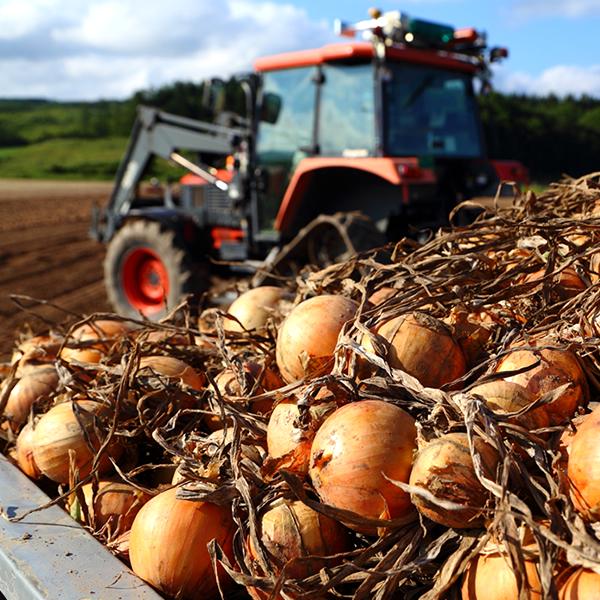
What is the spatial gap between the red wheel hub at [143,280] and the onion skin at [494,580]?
631 cm

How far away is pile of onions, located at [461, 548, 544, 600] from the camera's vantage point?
1271 mm

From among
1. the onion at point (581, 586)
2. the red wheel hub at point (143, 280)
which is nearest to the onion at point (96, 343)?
the onion at point (581, 586)

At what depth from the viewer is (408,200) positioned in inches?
222

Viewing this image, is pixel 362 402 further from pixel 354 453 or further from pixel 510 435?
pixel 510 435

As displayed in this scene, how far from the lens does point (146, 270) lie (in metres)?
7.64

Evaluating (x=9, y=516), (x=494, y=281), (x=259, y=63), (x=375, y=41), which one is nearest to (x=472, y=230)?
(x=494, y=281)

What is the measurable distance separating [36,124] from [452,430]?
3440 inches

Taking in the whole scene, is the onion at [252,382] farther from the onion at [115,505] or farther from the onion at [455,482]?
the onion at [455,482]

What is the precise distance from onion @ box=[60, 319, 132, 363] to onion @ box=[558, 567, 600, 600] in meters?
1.58

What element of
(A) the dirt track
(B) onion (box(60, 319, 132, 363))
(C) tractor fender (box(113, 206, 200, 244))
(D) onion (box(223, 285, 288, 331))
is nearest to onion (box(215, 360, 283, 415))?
(D) onion (box(223, 285, 288, 331))

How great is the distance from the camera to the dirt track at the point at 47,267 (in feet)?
28.2

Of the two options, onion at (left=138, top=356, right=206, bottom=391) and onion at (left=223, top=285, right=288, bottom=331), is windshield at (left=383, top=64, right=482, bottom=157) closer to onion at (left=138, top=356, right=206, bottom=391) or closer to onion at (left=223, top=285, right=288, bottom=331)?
onion at (left=223, top=285, right=288, bottom=331)

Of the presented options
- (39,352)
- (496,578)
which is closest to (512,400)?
(496,578)

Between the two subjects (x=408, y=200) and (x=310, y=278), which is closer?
(x=310, y=278)
